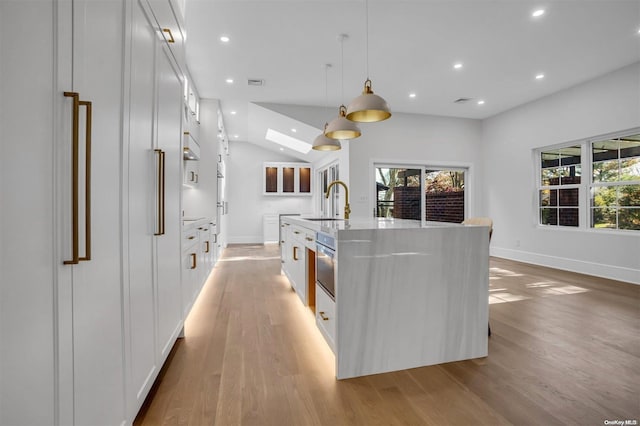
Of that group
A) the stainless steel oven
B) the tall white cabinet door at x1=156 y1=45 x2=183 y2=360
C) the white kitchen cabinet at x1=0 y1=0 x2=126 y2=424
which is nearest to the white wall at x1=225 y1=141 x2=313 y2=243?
the tall white cabinet door at x1=156 y1=45 x2=183 y2=360

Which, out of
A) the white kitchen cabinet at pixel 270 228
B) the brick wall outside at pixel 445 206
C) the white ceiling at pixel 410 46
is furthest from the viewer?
the white kitchen cabinet at pixel 270 228

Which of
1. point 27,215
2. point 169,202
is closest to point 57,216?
point 27,215

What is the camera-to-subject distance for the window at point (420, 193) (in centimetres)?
641

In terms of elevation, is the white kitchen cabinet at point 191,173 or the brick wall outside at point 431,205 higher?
the white kitchen cabinet at point 191,173

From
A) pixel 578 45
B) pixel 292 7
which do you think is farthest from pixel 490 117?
pixel 292 7

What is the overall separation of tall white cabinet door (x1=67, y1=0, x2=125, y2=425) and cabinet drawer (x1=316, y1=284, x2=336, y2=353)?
43.5 inches

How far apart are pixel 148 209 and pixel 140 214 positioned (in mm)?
133

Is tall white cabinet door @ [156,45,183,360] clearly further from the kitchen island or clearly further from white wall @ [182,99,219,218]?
white wall @ [182,99,219,218]

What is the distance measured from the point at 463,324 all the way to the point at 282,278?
2874mm

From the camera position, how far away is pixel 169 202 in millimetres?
1995

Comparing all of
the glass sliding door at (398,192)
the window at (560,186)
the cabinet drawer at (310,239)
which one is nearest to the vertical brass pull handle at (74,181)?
the cabinet drawer at (310,239)

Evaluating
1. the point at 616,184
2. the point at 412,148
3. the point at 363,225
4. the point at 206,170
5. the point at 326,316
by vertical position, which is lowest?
the point at 326,316

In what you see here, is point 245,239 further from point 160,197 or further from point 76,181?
point 76,181

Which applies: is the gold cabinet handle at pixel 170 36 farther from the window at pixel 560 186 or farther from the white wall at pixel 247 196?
the white wall at pixel 247 196
